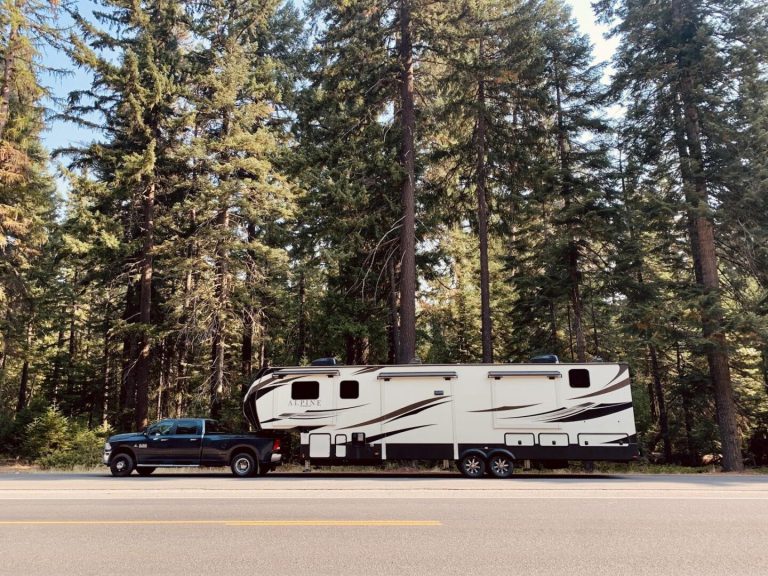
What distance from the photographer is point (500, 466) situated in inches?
526

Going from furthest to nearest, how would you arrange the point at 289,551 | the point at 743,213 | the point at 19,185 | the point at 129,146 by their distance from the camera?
the point at 129,146
the point at 19,185
the point at 743,213
the point at 289,551

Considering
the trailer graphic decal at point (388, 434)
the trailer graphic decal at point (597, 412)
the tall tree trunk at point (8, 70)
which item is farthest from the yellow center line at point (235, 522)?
the tall tree trunk at point (8, 70)

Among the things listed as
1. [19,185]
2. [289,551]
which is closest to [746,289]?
[289,551]

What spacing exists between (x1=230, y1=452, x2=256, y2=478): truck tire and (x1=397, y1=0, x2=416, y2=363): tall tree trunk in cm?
622

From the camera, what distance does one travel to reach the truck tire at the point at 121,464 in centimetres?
1383

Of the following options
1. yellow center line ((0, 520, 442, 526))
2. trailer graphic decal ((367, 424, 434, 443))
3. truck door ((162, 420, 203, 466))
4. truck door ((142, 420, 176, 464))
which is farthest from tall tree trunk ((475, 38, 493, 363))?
yellow center line ((0, 520, 442, 526))

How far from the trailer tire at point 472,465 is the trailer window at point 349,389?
3429 mm

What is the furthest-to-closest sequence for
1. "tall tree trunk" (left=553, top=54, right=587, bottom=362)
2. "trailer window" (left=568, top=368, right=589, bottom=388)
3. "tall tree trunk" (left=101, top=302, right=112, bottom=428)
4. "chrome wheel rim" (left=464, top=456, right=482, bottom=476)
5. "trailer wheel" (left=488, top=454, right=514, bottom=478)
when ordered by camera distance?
"tall tree trunk" (left=101, top=302, right=112, bottom=428) → "tall tree trunk" (left=553, top=54, right=587, bottom=362) → "trailer window" (left=568, top=368, right=589, bottom=388) → "chrome wheel rim" (left=464, top=456, right=482, bottom=476) → "trailer wheel" (left=488, top=454, right=514, bottom=478)

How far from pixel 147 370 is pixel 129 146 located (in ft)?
32.9

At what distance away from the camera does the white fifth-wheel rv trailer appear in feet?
43.8

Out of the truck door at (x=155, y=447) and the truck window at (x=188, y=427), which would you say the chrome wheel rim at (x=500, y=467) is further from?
the truck door at (x=155, y=447)

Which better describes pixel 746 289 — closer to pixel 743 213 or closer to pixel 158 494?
pixel 743 213

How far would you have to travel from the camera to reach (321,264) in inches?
730

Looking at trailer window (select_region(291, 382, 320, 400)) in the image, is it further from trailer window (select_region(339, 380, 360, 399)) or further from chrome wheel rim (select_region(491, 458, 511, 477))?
chrome wheel rim (select_region(491, 458, 511, 477))
